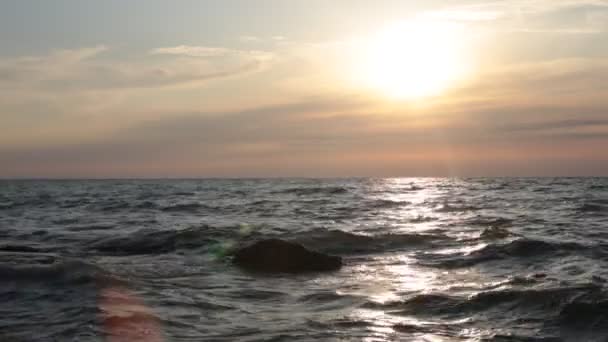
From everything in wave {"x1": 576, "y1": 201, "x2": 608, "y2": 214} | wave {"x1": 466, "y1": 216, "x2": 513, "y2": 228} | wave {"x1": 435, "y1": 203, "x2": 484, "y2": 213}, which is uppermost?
wave {"x1": 576, "y1": 201, "x2": 608, "y2": 214}

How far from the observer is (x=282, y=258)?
44.9 feet

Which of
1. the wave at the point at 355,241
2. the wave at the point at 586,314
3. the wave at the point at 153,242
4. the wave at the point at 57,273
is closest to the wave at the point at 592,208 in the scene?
the wave at the point at 355,241

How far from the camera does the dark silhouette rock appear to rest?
43.6 ft

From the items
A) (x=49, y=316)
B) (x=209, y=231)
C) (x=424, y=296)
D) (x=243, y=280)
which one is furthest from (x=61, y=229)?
(x=424, y=296)

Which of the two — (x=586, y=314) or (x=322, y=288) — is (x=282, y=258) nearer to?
(x=322, y=288)

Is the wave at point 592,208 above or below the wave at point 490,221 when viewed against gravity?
above

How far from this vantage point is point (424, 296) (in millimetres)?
9742

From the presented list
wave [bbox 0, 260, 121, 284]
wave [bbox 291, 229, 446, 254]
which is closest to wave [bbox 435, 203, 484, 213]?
wave [bbox 291, 229, 446, 254]

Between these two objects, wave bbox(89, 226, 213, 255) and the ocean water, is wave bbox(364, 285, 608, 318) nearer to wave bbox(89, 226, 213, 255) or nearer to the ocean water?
the ocean water

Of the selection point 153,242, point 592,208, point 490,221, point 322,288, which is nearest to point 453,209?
point 592,208

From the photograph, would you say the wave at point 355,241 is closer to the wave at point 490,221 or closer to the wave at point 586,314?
the wave at point 490,221

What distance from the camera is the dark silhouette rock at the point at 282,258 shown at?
13.3m

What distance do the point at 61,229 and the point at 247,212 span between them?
1022 centimetres

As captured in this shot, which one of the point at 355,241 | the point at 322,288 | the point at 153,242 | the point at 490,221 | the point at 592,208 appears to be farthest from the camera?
the point at 592,208
